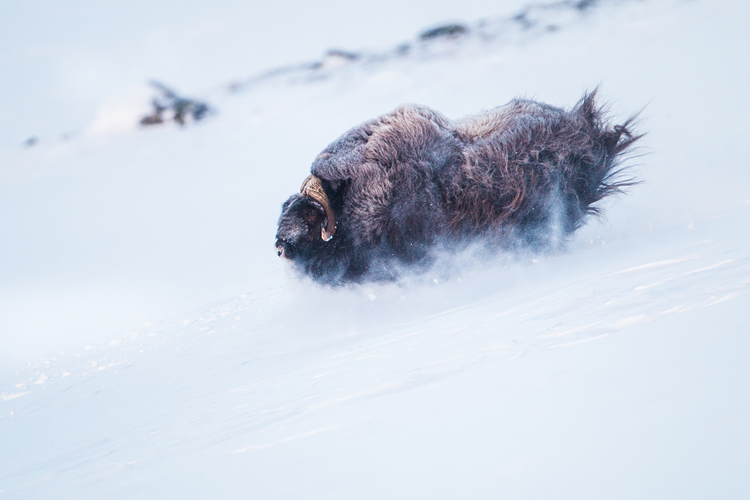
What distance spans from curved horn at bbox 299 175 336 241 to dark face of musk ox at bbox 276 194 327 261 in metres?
0.02

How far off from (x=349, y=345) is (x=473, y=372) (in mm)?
828

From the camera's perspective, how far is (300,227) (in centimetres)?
226

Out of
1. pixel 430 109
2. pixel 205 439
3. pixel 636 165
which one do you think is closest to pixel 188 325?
pixel 205 439

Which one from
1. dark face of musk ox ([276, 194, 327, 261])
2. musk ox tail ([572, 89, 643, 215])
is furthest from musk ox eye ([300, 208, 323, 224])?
musk ox tail ([572, 89, 643, 215])

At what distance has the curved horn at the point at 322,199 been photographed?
88.6 inches

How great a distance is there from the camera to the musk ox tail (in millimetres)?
2479

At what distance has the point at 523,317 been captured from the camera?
164 cm

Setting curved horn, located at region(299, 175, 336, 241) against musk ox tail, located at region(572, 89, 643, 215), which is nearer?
curved horn, located at region(299, 175, 336, 241)

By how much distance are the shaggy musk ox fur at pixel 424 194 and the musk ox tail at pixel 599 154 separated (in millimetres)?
23

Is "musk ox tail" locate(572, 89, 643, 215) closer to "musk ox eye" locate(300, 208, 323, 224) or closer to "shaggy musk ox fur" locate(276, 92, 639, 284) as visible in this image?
"shaggy musk ox fur" locate(276, 92, 639, 284)

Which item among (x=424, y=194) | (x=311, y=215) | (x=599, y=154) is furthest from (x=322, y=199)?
(x=599, y=154)

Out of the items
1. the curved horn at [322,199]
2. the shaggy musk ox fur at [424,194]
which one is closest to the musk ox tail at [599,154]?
the shaggy musk ox fur at [424,194]

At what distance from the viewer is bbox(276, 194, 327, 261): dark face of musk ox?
88.8 inches

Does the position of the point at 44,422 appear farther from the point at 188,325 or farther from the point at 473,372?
the point at 473,372
